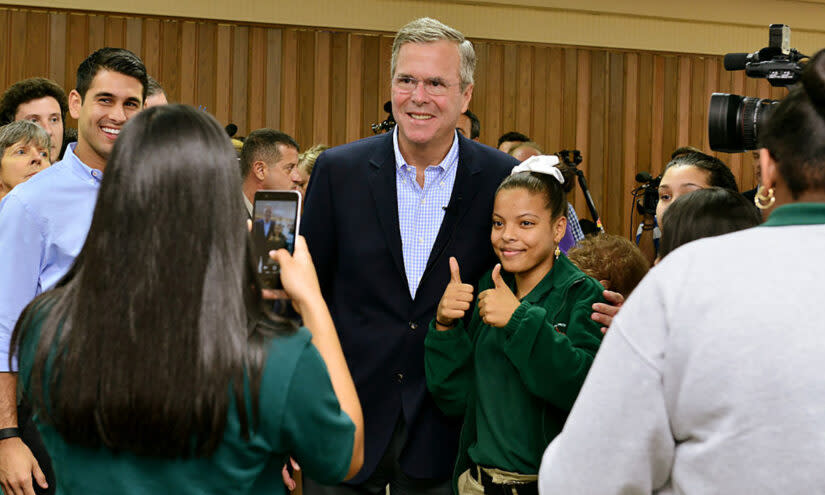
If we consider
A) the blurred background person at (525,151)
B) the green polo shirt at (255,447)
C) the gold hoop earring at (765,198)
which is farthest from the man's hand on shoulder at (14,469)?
the blurred background person at (525,151)

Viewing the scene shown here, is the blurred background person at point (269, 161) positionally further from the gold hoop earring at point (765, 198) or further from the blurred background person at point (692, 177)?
the gold hoop earring at point (765, 198)

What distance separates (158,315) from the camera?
1.12m

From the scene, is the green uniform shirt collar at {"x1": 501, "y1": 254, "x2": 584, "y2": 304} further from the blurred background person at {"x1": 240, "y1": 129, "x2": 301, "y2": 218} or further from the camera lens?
the blurred background person at {"x1": 240, "y1": 129, "x2": 301, "y2": 218}

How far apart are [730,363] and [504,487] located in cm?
102

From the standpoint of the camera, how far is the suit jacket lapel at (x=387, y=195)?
6.92 ft

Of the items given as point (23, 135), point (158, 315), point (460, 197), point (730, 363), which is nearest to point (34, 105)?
point (23, 135)

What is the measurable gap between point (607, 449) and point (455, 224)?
1129mm

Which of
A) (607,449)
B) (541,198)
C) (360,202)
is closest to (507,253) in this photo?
(541,198)

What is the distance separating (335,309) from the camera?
218 cm

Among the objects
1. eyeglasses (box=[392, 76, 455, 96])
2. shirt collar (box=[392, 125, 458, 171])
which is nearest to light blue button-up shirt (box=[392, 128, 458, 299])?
shirt collar (box=[392, 125, 458, 171])

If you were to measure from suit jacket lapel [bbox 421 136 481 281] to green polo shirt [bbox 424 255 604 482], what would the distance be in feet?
0.45

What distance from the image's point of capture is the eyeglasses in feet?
7.23

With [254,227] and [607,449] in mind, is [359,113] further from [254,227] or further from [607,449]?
[607,449]

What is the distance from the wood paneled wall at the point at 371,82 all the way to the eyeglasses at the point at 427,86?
4226mm
